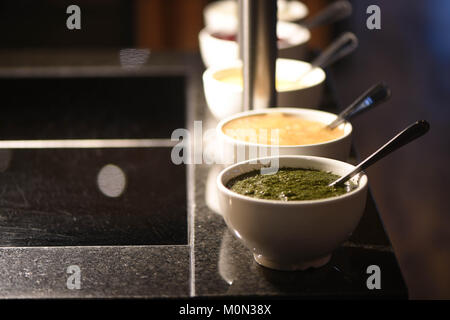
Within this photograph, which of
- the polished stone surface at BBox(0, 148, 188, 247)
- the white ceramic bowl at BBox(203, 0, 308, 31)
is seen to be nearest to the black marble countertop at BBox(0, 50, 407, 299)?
the polished stone surface at BBox(0, 148, 188, 247)

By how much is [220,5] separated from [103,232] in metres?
1.51

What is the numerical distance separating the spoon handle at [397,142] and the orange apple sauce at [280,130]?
0.22m

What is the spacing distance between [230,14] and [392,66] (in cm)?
127

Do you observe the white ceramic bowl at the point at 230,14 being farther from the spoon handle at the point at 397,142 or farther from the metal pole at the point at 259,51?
the spoon handle at the point at 397,142

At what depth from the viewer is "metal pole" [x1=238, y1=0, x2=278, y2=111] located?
1.30m

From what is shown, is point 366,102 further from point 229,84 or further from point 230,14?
point 230,14

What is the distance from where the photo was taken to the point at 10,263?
1.04m

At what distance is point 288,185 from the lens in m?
1.00

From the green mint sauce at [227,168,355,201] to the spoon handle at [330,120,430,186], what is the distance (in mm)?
19

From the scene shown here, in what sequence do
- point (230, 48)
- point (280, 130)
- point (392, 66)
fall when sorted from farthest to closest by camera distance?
point (392, 66), point (230, 48), point (280, 130)

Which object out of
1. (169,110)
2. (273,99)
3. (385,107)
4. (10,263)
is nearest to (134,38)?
(385,107)

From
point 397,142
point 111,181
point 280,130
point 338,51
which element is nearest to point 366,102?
point 280,130

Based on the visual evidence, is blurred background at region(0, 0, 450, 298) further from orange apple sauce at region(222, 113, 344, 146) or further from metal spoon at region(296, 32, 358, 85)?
orange apple sauce at region(222, 113, 344, 146)
